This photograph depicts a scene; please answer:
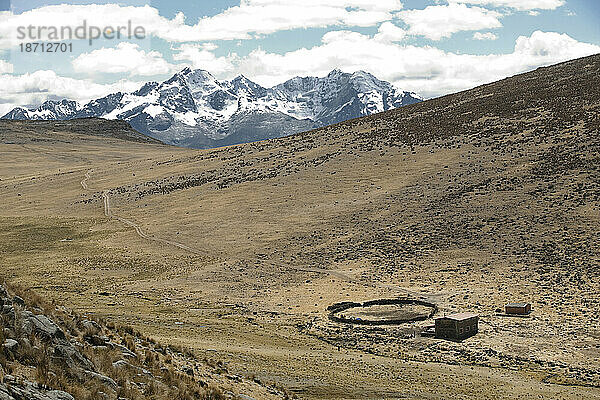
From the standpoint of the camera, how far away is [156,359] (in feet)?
60.8

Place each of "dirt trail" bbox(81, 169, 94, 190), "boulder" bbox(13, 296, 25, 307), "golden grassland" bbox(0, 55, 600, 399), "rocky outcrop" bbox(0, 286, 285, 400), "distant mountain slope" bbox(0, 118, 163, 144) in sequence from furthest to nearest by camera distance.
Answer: "distant mountain slope" bbox(0, 118, 163, 144)
"dirt trail" bbox(81, 169, 94, 190)
"golden grassland" bbox(0, 55, 600, 399)
"boulder" bbox(13, 296, 25, 307)
"rocky outcrop" bbox(0, 286, 285, 400)

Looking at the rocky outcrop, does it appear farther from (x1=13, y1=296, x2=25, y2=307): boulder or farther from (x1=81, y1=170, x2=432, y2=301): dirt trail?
(x1=81, y1=170, x2=432, y2=301): dirt trail

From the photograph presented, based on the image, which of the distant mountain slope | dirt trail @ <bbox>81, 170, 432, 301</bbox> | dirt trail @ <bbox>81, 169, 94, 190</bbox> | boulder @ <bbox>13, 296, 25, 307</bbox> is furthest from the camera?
the distant mountain slope

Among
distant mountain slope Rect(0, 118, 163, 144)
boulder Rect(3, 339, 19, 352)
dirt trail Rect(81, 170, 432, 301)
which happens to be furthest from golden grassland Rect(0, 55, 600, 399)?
distant mountain slope Rect(0, 118, 163, 144)

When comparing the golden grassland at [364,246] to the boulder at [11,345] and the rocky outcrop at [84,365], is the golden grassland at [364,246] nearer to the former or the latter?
the rocky outcrop at [84,365]

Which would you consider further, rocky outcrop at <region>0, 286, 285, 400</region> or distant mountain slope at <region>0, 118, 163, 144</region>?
distant mountain slope at <region>0, 118, 163, 144</region>

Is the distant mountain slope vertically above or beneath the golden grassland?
above

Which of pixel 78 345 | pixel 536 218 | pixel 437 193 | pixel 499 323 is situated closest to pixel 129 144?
pixel 437 193

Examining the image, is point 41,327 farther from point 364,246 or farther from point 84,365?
point 364,246

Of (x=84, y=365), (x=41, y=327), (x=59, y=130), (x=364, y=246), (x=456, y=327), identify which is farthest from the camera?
(x=59, y=130)

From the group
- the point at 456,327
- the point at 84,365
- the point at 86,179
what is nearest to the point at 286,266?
the point at 456,327

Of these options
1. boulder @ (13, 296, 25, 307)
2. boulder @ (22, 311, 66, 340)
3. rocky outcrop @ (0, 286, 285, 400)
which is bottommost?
rocky outcrop @ (0, 286, 285, 400)

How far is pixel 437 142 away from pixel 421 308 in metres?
43.8

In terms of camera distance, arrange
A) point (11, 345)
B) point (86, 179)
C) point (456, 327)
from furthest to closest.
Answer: point (86, 179) < point (456, 327) < point (11, 345)
